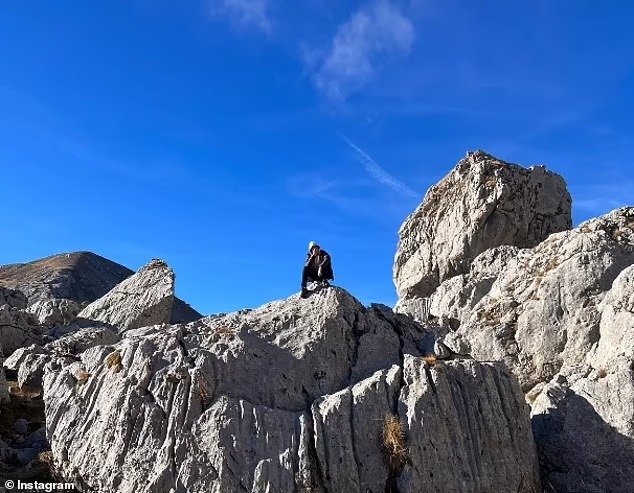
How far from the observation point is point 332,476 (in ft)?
57.9

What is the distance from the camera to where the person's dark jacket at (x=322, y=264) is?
24.2 m

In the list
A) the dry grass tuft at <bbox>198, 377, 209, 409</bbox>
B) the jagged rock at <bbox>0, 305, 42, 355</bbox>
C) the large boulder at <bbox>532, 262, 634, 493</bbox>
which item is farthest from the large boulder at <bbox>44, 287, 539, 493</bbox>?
the jagged rock at <bbox>0, 305, 42, 355</bbox>

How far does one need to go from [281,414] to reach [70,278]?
15459 cm

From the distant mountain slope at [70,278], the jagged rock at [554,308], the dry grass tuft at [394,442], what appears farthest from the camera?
the distant mountain slope at [70,278]

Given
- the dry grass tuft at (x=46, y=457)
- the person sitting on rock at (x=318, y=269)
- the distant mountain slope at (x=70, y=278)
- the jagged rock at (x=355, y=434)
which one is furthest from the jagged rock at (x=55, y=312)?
the distant mountain slope at (x=70, y=278)

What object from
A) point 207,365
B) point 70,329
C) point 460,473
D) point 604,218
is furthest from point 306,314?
point 70,329

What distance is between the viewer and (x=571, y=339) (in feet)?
90.9

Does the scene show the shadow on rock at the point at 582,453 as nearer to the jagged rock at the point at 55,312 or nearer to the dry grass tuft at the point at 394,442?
the dry grass tuft at the point at 394,442

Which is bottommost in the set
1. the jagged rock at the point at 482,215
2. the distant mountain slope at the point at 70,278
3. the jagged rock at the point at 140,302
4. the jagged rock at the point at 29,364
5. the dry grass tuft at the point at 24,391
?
the dry grass tuft at the point at 24,391

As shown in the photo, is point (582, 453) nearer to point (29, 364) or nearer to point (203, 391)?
point (203, 391)

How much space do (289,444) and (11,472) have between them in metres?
11.4

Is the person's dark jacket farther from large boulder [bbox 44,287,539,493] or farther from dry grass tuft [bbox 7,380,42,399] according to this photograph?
dry grass tuft [bbox 7,380,42,399]

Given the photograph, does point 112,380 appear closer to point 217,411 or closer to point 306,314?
point 217,411

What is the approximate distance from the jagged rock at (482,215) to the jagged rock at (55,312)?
3494cm
